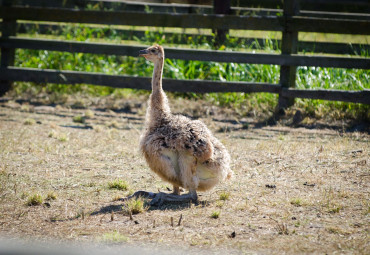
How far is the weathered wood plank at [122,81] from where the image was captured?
10.0 m

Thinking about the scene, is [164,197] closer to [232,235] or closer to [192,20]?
[232,235]

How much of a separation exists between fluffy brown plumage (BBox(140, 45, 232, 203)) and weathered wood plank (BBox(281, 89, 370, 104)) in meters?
4.31

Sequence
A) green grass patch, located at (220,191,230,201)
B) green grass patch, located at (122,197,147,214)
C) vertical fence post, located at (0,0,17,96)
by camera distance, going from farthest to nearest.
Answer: vertical fence post, located at (0,0,17,96)
green grass patch, located at (220,191,230,201)
green grass patch, located at (122,197,147,214)

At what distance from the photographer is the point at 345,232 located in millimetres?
4531

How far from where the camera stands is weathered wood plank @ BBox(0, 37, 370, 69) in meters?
9.47

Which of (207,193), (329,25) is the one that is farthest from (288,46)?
(207,193)

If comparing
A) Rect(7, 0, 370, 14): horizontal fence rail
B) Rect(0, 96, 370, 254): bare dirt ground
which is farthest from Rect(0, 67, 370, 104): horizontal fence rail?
Rect(7, 0, 370, 14): horizontal fence rail

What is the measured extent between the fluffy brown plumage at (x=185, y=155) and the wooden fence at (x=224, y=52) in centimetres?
449

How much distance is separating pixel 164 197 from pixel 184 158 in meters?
0.48

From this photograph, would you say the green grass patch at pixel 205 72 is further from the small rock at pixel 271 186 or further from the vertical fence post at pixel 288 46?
the small rock at pixel 271 186

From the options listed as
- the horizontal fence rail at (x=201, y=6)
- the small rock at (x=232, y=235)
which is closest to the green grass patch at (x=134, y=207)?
the small rock at (x=232, y=235)

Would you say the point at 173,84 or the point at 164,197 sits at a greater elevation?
the point at 173,84

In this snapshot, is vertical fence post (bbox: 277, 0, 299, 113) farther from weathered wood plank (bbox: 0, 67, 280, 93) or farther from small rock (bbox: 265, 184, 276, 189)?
small rock (bbox: 265, 184, 276, 189)

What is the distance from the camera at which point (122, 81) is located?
35.0 feet
